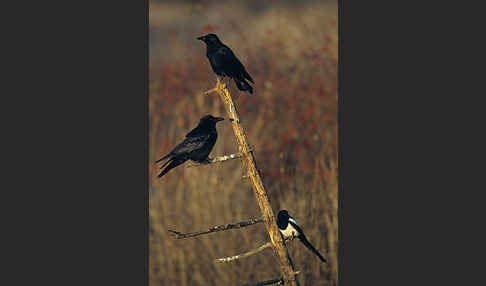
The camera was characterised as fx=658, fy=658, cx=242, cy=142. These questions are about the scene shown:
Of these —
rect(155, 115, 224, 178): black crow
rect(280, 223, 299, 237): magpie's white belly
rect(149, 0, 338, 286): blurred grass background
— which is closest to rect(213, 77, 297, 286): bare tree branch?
rect(155, 115, 224, 178): black crow

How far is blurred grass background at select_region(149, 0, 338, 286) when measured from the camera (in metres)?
7.77

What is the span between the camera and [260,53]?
9.39 m

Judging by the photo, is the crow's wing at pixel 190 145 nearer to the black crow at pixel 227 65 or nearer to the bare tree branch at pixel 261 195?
the bare tree branch at pixel 261 195

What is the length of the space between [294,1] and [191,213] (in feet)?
11.2

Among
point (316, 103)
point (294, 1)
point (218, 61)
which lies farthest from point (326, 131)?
point (218, 61)

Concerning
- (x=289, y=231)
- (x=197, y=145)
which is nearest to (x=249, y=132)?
(x=289, y=231)

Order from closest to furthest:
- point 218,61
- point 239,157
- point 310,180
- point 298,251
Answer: point 239,157, point 218,61, point 298,251, point 310,180

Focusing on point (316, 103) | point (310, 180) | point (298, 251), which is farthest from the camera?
point (316, 103)

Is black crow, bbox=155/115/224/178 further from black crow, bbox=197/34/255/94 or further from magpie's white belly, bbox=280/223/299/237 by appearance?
magpie's white belly, bbox=280/223/299/237

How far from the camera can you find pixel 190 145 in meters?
5.38

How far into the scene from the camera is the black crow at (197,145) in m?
5.37

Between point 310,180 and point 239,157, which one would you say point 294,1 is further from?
point 239,157

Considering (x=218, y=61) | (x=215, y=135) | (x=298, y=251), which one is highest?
(x=218, y=61)

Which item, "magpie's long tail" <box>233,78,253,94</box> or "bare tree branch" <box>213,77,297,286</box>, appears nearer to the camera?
"bare tree branch" <box>213,77,297,286</box>
